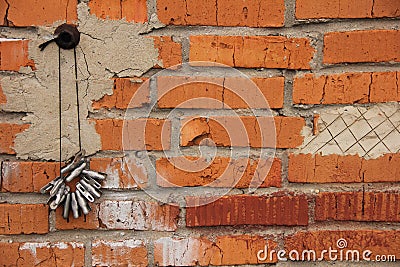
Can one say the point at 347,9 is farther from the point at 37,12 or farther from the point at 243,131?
the point at 37,12

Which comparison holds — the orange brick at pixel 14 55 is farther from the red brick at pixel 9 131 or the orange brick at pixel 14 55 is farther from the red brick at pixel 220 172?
the red brick at pixel 220 172

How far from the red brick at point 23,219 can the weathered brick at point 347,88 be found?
2.13 feet

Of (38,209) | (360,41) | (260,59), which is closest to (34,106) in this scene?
(38,209)

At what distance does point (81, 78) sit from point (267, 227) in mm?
558

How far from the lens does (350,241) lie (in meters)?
1.08

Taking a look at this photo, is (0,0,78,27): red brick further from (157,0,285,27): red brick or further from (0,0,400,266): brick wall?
(157,0,285,27): red brick

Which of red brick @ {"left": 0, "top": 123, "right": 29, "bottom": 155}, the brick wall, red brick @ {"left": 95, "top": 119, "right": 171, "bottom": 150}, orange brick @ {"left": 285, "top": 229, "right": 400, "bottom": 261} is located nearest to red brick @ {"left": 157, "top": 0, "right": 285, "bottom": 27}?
the brick wall

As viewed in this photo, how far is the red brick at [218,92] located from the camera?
104cm

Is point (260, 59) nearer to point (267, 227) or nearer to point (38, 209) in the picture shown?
point (267, 227)

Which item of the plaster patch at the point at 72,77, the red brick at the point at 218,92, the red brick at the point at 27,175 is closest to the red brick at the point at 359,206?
the red brick at the point at 218,92

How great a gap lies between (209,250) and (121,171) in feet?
0.93

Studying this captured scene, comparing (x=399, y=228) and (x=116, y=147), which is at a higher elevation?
(x=116, y=147)

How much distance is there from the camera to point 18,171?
1.05 meters

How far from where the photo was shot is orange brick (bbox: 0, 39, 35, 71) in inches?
40.0
